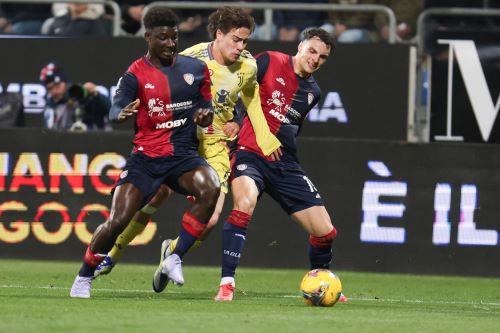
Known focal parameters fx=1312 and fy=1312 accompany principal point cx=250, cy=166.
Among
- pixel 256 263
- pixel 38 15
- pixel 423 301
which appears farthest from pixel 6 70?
pixel 423 301

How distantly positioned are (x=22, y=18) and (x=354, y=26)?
13.5 feet

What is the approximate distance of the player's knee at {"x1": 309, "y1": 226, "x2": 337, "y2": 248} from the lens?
38.1ft

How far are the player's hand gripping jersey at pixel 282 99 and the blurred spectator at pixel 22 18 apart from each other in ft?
17.2

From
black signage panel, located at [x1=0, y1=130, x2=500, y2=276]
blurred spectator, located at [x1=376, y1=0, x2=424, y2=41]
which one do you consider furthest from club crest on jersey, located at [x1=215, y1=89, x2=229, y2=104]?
blurred spectator, located at [x1=376, y1=0, x2=424, y2=41]

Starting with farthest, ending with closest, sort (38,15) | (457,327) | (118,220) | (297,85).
→ 1. (38,15)
2. (297,85)
3. (118,220)
4. (457,327)

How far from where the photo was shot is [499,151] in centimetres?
1528

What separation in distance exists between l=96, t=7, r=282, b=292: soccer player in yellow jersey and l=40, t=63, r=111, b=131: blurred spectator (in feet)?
13.6

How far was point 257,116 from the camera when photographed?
1167cm

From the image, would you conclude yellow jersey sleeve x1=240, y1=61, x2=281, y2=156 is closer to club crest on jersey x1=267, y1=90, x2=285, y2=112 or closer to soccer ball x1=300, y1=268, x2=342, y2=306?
club crest on jersey x1=267, y1=90, x2=285, y2=112

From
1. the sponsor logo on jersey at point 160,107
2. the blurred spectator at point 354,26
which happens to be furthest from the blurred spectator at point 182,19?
the sponsor logo on jersey at point 160,107

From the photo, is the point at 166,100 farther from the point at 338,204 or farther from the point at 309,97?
the point at 338,204

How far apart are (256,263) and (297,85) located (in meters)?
4.13

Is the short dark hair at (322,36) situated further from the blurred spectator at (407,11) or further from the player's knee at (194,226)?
the blurred spectator at (407,11)

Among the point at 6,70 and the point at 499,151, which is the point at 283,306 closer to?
the point at 499,151
